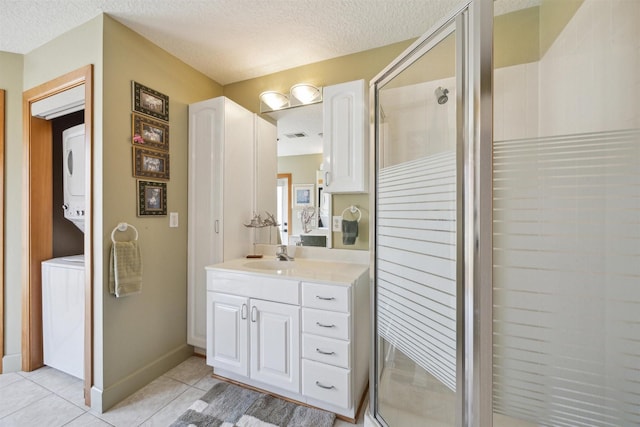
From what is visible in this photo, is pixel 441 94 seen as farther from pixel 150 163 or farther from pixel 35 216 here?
pixel 35 216

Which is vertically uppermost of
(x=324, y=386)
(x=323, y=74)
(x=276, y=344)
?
(x=323, y=74)

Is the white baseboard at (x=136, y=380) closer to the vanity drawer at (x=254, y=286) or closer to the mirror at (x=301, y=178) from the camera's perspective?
the vanity drawer at (x=254, y=286)

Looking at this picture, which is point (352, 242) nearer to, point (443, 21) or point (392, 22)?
point (443, 21)

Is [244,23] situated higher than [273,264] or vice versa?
[244,23]

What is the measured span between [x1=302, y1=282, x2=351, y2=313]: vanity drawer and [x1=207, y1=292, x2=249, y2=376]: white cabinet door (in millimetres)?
441

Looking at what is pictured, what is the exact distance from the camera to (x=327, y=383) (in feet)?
4.60

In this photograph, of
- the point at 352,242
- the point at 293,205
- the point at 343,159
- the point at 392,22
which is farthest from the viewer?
the point at 293,205

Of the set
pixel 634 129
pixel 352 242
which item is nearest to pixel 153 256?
pixel 352 242

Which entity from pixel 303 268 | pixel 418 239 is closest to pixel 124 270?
pixel 303 268

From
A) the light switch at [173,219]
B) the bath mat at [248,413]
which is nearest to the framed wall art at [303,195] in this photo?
the light switch at [173,219]

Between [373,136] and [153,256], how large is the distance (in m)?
1.77

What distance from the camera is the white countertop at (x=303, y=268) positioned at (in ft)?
4.93

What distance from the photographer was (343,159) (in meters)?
1.81

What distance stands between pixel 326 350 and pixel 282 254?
0.82m
